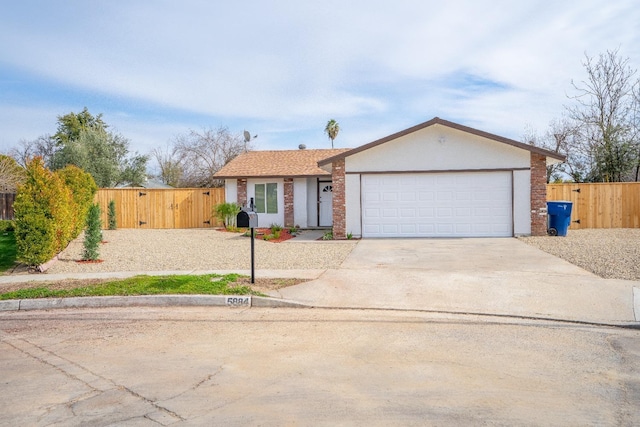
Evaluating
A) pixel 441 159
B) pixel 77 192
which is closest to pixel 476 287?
pixel 441 159

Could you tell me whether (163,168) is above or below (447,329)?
above

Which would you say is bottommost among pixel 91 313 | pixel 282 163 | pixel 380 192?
pixel 91 313

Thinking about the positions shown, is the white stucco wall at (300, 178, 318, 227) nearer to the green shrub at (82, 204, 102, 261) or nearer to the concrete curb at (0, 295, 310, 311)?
the green shrub at (82, 204, 102, 261)

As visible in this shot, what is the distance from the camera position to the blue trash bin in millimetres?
16781

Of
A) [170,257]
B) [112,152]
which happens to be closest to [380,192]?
[170,257]

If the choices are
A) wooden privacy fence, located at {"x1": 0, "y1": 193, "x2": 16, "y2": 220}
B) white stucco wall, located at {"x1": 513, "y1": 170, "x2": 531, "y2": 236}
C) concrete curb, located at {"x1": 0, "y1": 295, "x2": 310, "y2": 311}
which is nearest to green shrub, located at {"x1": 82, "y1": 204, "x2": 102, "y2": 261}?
concrete curb, located at {"x1": 0, "y1": 295, "x2": 310, "y2": 311}

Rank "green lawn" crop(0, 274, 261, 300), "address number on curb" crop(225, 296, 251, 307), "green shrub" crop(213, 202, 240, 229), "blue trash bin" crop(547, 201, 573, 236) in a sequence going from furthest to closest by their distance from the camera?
1. "green shrub" crop(213, 202, 240, 229)
2. "blue trash bin" crop(547, 201, 573, 236)
3. "green lawn" crop(0, 274, 261, 300)
4. "address number on curb" crop(225, 296, 251, 307)

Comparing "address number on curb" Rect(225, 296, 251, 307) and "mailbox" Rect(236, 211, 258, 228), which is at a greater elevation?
"mailbox" Rect(236, 211, 258, 228)

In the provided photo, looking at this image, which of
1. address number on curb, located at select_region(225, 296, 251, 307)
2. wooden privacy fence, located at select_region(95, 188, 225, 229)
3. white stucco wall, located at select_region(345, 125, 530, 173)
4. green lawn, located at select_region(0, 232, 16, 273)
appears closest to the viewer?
address number on curb, located at select_region(225, 296, 251, 307)

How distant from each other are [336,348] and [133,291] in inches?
182

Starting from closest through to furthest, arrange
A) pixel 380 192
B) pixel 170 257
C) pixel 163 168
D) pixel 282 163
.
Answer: pixel 170 257, pixel 380 192, pixel 282 163, pixel 163 168

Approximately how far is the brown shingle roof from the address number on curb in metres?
14.4

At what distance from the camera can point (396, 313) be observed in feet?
24.2

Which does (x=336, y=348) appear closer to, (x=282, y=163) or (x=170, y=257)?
(x=170, y=257)
